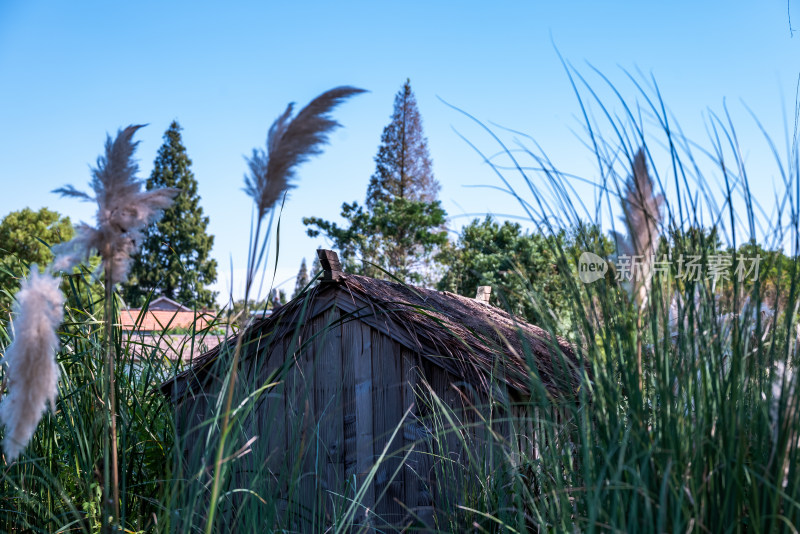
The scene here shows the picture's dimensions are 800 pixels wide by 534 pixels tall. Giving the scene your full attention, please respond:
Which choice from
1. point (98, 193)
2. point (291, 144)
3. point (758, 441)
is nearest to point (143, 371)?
point (98, 193)

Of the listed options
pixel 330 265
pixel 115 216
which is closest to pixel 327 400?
pixel 330 265

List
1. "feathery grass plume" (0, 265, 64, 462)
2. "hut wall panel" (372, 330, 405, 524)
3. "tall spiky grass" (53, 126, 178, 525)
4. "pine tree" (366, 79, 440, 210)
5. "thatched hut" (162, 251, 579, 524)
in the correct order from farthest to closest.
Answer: "pine tree" (366, 79, 440, 210) → "hut wall panel" (372, 330, 405, 524) → "thatched hut" (162, 251, 579, 524) → "tall spiky grass" (53, 126, 178, 525) → "feathery grass plume" (0, 265, 64, 462)

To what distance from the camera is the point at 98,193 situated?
171 centimetres

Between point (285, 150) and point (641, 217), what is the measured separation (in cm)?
100

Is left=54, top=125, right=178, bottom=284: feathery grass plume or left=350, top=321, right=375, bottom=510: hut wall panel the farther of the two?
left=350, top=321, right=375, bottom=510: hut wall panel

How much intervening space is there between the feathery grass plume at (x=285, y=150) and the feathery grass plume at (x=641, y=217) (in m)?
0.87

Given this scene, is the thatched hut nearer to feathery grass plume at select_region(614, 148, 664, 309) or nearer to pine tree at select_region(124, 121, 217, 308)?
feathery grass plume at select_region(614, 148, 664, 309)

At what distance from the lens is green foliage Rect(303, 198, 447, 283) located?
992 inches

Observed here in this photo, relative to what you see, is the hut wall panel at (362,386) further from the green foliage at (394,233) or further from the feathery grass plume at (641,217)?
the green foliage at (394,233)

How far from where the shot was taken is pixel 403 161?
37406mm

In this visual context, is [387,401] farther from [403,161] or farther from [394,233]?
[403,161]

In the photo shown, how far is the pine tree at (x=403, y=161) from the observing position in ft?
122

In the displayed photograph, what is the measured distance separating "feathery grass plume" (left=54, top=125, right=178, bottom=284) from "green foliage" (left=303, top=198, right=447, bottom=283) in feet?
74.4

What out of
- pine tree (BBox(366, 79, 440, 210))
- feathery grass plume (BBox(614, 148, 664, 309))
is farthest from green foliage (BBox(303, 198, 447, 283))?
feathery grass plume (BBox(614, 148, 664, 309))
